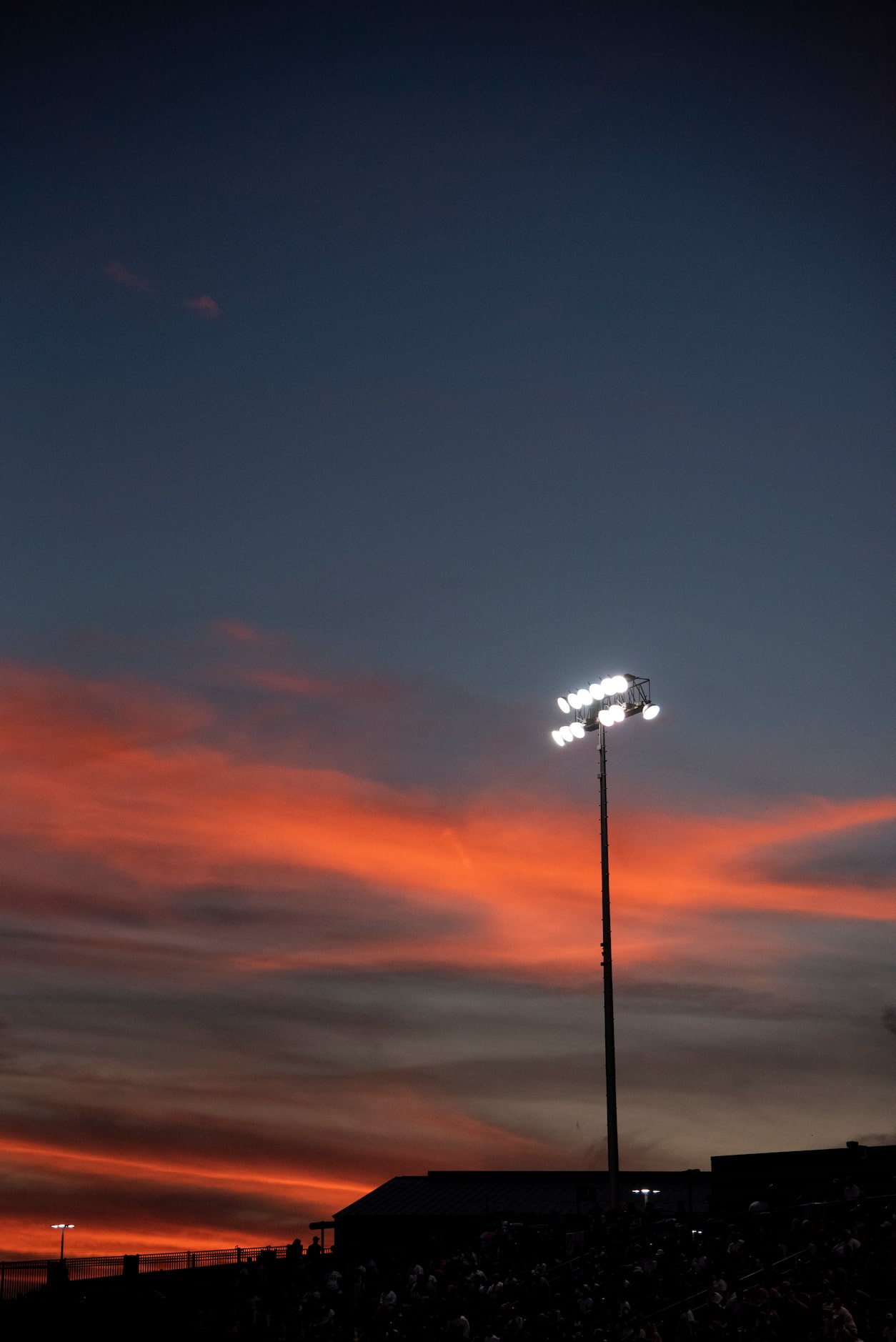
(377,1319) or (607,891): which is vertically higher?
(607,891)

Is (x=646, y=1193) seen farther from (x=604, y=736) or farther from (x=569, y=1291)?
(x=604, y=736)

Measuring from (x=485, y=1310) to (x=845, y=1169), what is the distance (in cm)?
1187

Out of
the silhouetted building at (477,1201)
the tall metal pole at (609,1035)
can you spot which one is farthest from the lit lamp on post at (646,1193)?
the tall metal pole at (609,1035)

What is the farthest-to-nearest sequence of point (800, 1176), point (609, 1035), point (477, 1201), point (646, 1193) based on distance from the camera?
point (477, 1201), point (646, 1193), point (800, 1176), point (609, 1035)

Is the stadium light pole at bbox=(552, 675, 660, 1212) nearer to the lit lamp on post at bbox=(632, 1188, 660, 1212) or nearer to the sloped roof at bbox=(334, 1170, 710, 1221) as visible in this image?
the lit lamp on post at bbox=(632, 1188, 660, 1212)

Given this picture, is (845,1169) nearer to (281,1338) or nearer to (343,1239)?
(281,1338)

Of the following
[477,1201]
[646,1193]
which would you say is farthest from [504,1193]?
[646,1193]

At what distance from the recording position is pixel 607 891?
107ft

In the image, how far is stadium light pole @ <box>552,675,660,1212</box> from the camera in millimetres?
31889

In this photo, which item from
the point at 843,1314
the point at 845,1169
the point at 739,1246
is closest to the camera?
the point at 843,1314

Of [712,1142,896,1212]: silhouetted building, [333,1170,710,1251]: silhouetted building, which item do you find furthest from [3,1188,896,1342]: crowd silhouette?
[333,1170,710,1251]: silhouetted building

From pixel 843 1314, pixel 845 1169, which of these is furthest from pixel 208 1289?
pixel 843 1314

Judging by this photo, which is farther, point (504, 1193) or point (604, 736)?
point (504, 1193)

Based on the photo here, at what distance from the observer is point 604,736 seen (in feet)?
115
